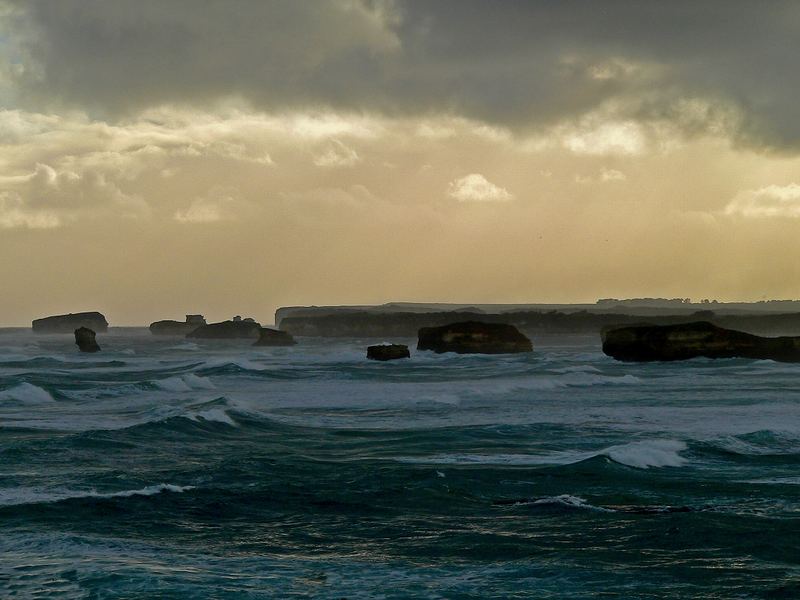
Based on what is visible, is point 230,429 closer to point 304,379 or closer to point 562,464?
point 562,464

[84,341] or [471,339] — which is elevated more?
[84,341]

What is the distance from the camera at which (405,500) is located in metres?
17.0

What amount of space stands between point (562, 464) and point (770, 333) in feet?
504

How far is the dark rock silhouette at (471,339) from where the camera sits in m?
82.4

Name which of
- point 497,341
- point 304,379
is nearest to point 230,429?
point 304,379

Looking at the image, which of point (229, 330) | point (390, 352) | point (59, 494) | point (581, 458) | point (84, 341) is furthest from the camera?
point (229, 330)

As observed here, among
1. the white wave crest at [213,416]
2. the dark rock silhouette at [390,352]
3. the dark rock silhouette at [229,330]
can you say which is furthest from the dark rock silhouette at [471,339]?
the dark rock silhouette at [229,330]

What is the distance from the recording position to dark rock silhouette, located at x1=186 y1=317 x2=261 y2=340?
17800cm

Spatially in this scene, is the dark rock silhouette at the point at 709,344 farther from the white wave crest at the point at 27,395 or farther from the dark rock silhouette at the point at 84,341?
the dark rock silhouette at the point at 84,341

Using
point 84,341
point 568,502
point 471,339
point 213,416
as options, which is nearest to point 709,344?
point 471,339

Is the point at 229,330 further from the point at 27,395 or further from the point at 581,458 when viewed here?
the point at 581,458

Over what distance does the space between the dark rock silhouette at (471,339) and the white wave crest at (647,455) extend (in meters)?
59.2

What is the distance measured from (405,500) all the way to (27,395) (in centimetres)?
2871

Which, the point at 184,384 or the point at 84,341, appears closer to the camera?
the point at 184,384
